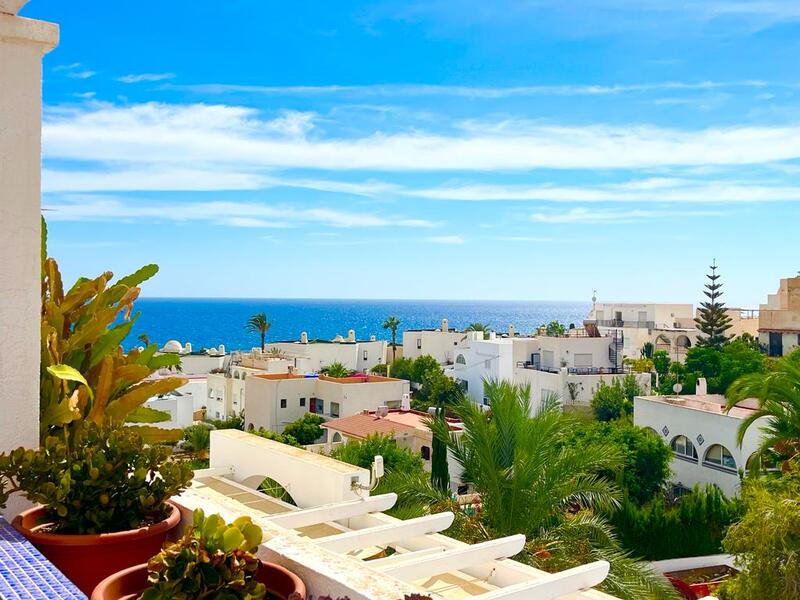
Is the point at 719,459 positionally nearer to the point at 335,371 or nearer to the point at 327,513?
the point at 327,513

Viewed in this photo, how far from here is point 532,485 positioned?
9797 millimetres

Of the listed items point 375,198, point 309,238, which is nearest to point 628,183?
point 375,198

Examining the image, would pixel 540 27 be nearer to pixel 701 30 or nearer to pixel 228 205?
pixel 701 30

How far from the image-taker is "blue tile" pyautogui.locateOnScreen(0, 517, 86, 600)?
2.20m

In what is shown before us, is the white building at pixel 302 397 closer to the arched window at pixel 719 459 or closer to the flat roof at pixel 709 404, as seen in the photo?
the flat roof at pixel 709 404

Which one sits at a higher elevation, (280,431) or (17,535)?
(17,535)

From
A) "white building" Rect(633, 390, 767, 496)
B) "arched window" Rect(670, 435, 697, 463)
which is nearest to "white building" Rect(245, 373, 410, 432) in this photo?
"white building" Rect(633, 390, 767, 496)

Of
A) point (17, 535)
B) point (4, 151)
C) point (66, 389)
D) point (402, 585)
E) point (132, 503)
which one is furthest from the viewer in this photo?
point (66, 389)

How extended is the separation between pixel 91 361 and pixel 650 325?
2805 inches

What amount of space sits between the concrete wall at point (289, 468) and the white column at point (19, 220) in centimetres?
369

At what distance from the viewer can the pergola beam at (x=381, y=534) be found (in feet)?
13.1

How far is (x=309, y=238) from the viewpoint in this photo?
426 feet

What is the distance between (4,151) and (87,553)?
1.71m

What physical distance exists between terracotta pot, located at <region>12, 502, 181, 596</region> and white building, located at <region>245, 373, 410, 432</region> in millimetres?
37598
